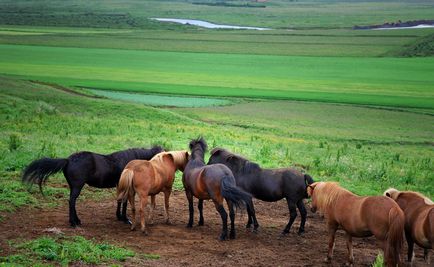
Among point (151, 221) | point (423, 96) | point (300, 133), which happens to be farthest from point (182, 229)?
point (423, 96)

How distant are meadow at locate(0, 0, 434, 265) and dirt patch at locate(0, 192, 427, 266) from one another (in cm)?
44

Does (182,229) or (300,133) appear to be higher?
(182,229)

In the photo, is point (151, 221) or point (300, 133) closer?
point (151, 221)

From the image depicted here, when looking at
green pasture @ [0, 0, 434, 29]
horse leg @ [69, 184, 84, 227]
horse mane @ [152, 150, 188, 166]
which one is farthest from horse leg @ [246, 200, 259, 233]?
green pasture @ [0, 0, 434, 29]

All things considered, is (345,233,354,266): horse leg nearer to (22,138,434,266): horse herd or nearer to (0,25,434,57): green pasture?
(22,138,434,266): horse herd

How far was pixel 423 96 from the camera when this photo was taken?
49469 millimetres

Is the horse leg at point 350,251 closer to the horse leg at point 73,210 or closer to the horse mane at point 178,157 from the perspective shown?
the horse mane at point 178,157

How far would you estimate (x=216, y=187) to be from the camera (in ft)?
39.8

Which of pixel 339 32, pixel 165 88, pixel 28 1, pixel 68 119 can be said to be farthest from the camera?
pixel 28 1

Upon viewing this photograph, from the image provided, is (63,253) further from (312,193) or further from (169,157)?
(312,193)

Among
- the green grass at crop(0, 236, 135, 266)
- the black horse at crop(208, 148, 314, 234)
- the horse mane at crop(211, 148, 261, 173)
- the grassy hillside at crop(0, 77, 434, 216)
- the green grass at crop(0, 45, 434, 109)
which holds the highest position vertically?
the horse mane at crop(211, 148, 261, 173)

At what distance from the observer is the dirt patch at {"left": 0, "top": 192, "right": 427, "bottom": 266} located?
10.7 meters

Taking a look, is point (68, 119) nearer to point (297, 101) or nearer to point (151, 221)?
point (151, 221)

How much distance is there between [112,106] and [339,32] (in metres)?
97.1
